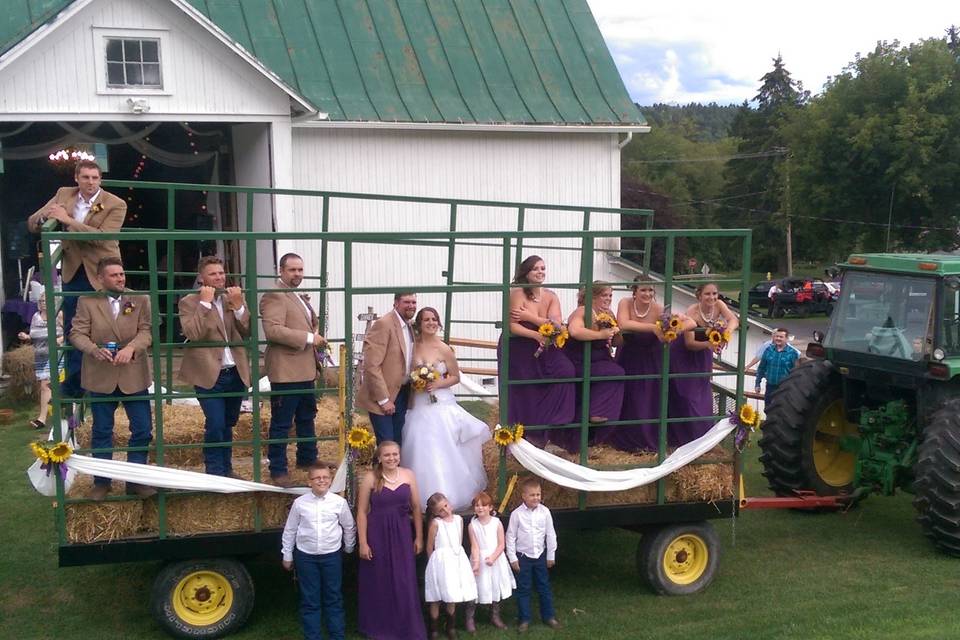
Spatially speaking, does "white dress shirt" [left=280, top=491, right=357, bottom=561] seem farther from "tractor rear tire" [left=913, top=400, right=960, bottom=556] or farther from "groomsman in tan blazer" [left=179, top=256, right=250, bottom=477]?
"tractor rear tire" [left=913, top=400, right=960, bottom=556]

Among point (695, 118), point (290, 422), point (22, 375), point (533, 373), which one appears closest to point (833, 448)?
point (533, 373)

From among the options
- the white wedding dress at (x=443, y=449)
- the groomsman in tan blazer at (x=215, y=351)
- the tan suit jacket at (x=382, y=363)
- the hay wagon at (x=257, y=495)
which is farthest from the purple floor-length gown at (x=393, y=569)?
the groomsman in tan blazer at (x=215, y=351)

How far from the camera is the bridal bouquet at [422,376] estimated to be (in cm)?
710

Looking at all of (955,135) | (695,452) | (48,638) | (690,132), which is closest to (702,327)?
(695,452)

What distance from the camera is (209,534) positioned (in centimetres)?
664

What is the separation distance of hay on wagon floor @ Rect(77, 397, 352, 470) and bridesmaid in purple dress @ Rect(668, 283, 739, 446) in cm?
256

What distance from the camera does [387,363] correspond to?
7.14m

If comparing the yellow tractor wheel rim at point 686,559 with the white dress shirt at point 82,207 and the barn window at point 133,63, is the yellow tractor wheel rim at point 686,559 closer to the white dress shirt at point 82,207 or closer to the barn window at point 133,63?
the white dress shirt at point 82,207

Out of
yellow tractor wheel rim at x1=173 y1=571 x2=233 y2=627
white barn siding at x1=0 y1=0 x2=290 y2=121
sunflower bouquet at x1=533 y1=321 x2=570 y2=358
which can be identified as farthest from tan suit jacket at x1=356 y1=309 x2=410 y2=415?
white barn siding at x1=0 y1=0 x2=290 y2=121

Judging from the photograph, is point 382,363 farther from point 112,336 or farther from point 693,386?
point 693,386

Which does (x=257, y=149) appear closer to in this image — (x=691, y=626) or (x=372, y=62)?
(x=372, y=62)

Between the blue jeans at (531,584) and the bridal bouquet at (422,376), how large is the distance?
1286 millimetres

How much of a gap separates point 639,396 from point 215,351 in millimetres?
2958

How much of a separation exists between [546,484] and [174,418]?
3.08 meters
